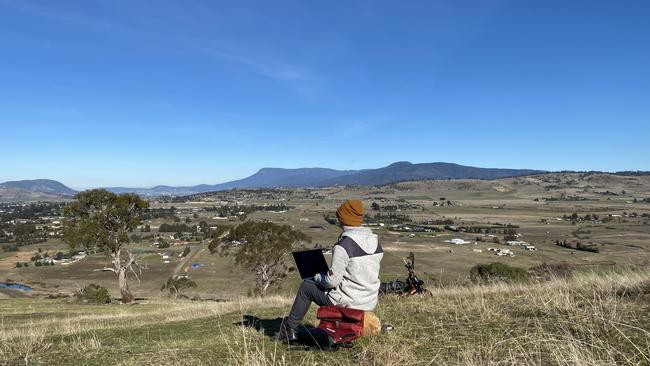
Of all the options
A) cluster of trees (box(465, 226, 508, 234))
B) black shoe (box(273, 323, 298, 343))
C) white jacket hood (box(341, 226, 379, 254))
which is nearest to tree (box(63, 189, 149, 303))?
black shoe (box(273, 323, 298, 343))

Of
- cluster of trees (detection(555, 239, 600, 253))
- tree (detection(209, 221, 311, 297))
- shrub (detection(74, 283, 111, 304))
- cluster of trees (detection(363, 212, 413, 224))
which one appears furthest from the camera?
cluster of trees (detection(363, 212, 413, 224))

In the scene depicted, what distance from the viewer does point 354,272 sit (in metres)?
6.12

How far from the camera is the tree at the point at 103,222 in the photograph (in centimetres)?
3484

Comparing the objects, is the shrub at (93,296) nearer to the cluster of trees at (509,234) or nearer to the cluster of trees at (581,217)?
the cluster of trees at (509,234)

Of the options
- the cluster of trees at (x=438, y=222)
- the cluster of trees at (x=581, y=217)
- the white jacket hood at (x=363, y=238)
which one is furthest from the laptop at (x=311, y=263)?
the cluster of trees at (x=581, y=217)

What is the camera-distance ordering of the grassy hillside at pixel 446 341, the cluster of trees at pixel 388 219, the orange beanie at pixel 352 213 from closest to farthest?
the grassy hillside at pixel 446 341
the orange beanie at pixel 352 213
the cluster of trees at pixel 388 219

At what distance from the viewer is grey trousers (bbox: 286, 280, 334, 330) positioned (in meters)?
6.41

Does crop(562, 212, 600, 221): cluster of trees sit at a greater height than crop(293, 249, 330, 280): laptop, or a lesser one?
lesser

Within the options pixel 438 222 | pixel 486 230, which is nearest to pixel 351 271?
pixel 486 230

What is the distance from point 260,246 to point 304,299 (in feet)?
126

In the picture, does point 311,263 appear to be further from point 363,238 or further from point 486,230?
point 486,230

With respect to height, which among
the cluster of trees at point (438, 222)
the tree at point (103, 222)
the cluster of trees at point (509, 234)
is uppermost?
the tree at point (103, 222)

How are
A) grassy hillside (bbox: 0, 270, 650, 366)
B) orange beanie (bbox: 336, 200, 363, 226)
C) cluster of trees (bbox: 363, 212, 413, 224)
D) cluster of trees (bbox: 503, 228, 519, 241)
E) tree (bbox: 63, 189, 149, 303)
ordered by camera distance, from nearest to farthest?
grassy hillside (bbox: 0, 270, 650, 366) → orange beanie (bbox: 336, 200, 363, 226) → tree (bbox: 63, 189, 149, 303) → cluster of trees (bbox: 503, 228, 519, 241) → cluster of trees (bbox: 363, 212, 413, 224)

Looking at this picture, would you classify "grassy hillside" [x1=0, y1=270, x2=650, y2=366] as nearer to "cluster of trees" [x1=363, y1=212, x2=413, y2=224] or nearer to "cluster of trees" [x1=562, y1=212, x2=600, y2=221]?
"cluster of trees" [x1=363, y1=212, x2=413, y2=224]
